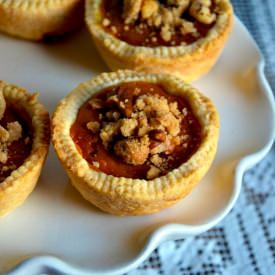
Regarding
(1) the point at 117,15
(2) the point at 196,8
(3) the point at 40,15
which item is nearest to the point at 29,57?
(3) the point at 40,15

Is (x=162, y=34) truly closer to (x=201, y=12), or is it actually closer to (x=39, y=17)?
(x=201, y=12)

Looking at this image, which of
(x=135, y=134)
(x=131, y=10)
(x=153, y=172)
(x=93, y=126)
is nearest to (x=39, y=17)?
(x=131, y=10)

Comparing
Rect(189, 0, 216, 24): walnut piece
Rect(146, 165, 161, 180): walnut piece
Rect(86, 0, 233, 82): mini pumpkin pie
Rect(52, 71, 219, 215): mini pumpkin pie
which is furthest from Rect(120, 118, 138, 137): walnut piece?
Rect(189, 0, 216, 24): walnut piece

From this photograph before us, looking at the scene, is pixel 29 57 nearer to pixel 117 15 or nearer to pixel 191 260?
pixel 117 15

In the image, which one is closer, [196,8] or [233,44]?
[196,8]

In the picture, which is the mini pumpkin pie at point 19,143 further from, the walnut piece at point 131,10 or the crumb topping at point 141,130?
the walnut piece at point 131,10

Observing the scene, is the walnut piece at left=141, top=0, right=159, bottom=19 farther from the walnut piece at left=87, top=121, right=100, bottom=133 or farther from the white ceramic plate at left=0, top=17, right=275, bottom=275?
the walnut piece at left=87, top=121, right=100, bottom=133
